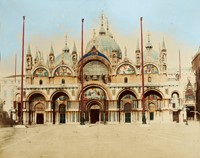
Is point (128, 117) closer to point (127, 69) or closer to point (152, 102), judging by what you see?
point (152, 102)

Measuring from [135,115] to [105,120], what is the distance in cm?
504

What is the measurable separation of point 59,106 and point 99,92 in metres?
7.35

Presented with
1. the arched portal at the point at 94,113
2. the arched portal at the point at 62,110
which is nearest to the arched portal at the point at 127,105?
the arched portal at the point at 94,113

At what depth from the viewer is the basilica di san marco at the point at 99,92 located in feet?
166

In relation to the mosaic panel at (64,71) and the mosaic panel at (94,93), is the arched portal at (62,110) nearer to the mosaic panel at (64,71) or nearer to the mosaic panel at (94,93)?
the mosaic panel at (94,93)

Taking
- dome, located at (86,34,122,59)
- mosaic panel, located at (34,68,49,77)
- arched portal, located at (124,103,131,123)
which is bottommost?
arched portal, located at (124,103,131,123)

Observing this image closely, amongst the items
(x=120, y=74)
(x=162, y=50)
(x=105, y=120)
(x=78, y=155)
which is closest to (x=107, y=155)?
(x=78, y=155)

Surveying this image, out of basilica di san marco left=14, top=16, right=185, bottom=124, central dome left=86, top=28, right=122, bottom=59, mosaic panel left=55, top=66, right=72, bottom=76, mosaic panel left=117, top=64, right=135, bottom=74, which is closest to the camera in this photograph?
basilica di san marco left=14, top=16, right=185, bottom=124

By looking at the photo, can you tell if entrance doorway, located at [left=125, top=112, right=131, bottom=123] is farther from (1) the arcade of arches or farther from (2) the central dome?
(2) the central dome

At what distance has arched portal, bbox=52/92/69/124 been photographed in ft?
171

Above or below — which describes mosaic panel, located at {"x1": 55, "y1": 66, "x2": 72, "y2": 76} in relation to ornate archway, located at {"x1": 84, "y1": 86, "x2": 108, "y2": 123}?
above

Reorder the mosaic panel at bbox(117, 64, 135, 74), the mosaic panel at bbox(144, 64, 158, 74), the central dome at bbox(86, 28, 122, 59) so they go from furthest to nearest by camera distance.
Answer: the central dome at bbox(86, 28, 122, 59) < the mosaic panel at bbox(144, 64, 158, 74) < the mosaic panel at bbox(117, 64, 135, 74)

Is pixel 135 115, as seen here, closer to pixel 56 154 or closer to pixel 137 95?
pixel 137 95

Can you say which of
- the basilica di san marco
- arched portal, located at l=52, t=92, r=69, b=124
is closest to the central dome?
the basilica di san marco
